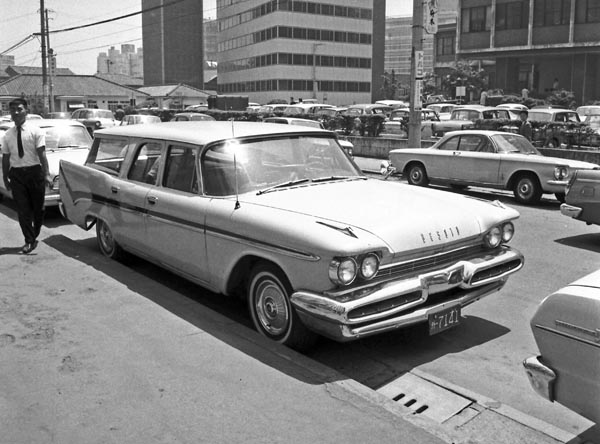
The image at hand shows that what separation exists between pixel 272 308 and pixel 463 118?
74.2 feet

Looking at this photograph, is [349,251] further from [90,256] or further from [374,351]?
[90,256]

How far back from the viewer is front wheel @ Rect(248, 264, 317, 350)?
15.6ft

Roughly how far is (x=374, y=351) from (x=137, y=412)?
6.72 feet

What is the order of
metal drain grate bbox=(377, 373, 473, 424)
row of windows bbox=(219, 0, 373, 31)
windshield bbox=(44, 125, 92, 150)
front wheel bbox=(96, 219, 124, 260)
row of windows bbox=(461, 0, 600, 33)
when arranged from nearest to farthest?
metal drain grate bbox=(377, 373, 473, 424) < front wheel bbox=(96, 219, 124, 260) < windshield bbox=(44, 125, 92, 150) < row of windows bbox=(461, 0, 600, 33) < row of windows bbox=(219, 0, 373, 31)

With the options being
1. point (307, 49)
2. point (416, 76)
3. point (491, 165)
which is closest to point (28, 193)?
point (491, 165)

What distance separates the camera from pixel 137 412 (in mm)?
3750

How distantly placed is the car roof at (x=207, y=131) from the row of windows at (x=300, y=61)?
82.5m

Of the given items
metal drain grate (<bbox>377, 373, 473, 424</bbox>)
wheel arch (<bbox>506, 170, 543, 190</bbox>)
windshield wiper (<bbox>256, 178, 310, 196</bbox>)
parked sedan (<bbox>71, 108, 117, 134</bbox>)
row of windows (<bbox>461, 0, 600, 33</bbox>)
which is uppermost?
row of windows (<bbox>461, 0, 600, 33</bbox>)

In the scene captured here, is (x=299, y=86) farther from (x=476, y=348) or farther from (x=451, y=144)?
(x=476, y=348)

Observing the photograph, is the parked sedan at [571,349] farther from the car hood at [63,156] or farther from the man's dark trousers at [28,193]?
the car hood at [63,156]

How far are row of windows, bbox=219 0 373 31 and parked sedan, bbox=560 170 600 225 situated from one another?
86185mm

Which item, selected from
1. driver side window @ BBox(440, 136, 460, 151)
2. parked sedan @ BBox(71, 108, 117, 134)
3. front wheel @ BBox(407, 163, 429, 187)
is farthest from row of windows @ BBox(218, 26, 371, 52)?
driver side window @ BBox(440, 136, 460, 151)

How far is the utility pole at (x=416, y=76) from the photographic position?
16.1 m

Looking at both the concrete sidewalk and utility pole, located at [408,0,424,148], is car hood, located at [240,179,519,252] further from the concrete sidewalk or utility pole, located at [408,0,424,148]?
utility pole, located at [408,0,424,148]
